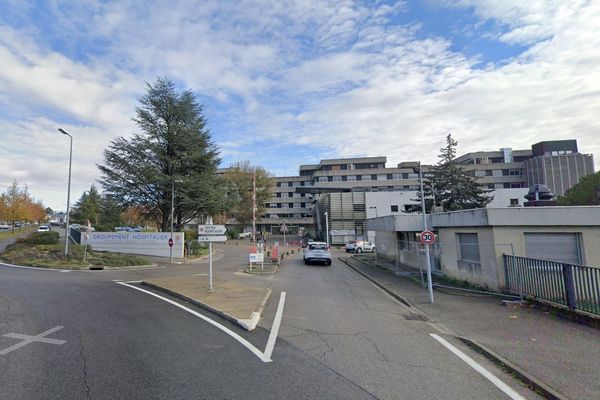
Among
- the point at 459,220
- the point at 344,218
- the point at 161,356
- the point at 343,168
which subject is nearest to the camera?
the point at 161,356

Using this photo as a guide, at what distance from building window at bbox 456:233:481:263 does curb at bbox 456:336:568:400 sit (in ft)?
23.4

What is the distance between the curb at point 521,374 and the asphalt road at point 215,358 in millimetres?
162

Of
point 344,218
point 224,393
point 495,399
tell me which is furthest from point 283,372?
point 344,218

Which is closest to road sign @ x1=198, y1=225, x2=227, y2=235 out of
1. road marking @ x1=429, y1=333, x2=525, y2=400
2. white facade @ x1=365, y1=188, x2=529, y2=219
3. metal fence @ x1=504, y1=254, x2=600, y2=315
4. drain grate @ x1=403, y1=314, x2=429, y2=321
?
drain grate @ x1=403, y1=314, x2=429, y2=321

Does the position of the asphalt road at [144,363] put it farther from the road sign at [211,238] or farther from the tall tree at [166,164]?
the tall tree at [166,164]

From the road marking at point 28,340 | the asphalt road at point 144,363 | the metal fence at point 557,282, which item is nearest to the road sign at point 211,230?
the asphalt road at point 144,363

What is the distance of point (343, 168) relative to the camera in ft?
285

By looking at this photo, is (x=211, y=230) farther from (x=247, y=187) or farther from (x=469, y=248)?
(x=247, y=187)

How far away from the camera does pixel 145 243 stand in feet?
98.3

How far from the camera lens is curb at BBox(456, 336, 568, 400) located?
455 centimetres

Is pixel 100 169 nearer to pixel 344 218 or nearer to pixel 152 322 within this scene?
pixel 152 322

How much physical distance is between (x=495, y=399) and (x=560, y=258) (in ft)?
32.2

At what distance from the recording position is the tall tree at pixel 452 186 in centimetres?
3731

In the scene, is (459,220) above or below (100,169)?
below
